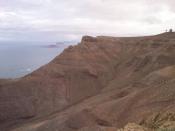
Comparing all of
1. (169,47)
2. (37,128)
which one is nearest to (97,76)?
(169,47)

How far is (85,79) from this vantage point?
52375 mm

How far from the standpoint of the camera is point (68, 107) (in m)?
48.0

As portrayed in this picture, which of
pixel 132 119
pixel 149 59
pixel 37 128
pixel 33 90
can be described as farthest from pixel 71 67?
pixel 132 119

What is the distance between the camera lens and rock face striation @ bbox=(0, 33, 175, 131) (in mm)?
42688

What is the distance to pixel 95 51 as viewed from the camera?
56812 millimetres

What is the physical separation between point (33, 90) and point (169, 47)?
627 inches

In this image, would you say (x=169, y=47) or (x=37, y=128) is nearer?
(x=37, y=128)

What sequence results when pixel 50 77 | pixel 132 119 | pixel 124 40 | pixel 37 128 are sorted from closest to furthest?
1. pixel 132 119
2. pixel 37 128
3. pixel 50 77
4. pixel 124 40

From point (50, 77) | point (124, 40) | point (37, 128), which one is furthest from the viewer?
point (124, 40)

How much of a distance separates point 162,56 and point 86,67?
9.52m

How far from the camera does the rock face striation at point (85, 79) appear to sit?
42688 millimetres

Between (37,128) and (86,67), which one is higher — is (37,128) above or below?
below

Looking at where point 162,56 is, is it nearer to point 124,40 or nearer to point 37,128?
point 124,40

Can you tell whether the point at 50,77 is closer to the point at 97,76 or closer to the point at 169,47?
the point at 97,76
